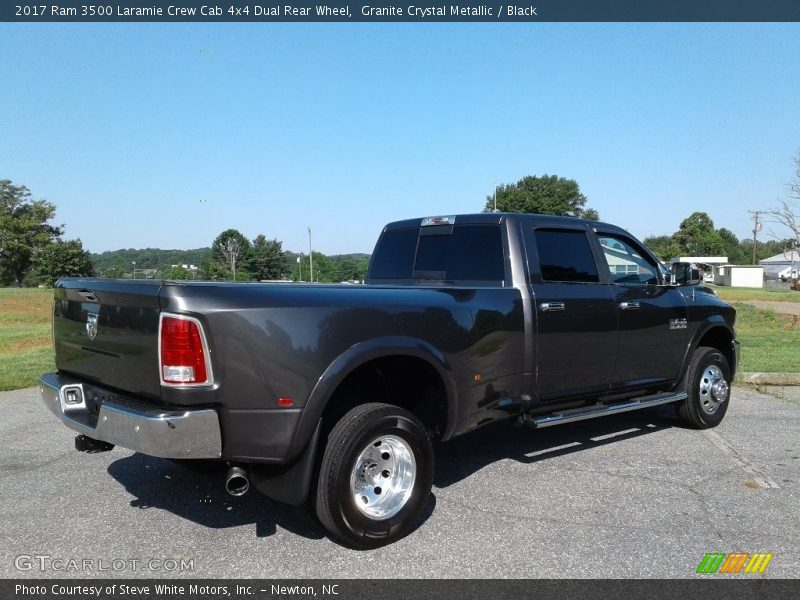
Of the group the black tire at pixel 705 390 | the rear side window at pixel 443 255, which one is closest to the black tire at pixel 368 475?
the rear side window at pixel 443 255

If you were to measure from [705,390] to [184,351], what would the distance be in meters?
5.09

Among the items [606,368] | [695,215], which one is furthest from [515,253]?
[695,215]

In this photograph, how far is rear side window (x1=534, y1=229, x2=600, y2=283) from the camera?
4930mm

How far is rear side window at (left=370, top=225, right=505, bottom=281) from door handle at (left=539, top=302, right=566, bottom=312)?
0.36 meters

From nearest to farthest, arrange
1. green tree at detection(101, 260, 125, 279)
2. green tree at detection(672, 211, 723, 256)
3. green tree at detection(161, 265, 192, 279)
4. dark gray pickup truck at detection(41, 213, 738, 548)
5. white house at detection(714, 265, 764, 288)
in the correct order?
1. dark gray pickup truck at detection(41, 213, 738, 548)
2. green tree at detection(101, 260, 125, 279)
3. green tree at detection(161, 265, 192, 279)
4. white house at detection(714, 265, 764, 288)
5. green tree at detection(672, 211, 723, 256)

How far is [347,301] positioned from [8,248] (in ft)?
253

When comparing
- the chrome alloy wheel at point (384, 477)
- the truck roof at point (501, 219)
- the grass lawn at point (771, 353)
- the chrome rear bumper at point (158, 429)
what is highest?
the truck roof at point (501, 219)

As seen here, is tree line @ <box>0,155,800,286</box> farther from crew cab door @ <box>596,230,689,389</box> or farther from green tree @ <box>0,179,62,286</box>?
crew cab door @ <box>596,230,689,389</box>

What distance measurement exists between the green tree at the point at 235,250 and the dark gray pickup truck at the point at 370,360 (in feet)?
212

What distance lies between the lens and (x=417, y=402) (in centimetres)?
420

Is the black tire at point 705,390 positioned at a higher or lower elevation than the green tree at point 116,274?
lower

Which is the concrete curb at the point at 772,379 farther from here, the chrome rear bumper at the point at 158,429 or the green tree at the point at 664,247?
the green tree at the point at 664,247

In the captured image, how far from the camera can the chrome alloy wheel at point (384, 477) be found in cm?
358

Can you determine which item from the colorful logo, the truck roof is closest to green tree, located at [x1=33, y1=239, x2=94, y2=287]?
the truck roof
